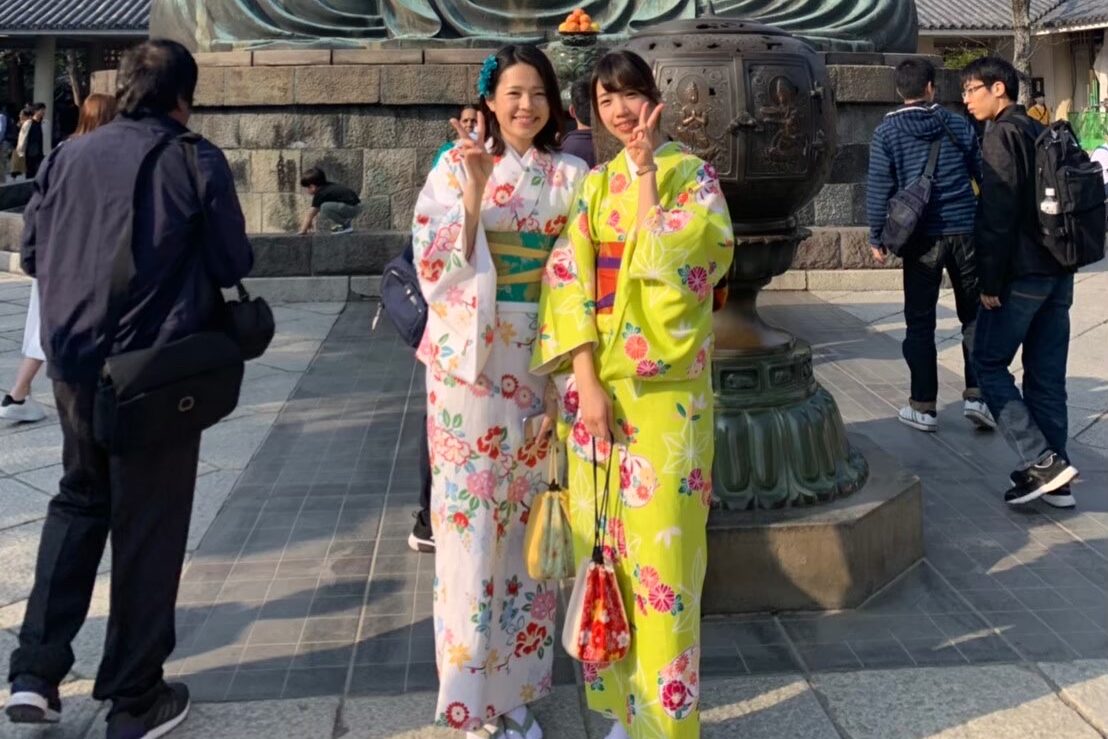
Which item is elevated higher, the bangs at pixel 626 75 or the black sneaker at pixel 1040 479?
the bangs at pixel 626 75

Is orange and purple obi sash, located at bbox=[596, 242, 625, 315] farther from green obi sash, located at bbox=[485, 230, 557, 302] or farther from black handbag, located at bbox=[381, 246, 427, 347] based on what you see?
black handbag, located at bbox=[381, 246, 427, 347]

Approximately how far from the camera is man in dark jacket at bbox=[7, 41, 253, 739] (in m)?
2.62

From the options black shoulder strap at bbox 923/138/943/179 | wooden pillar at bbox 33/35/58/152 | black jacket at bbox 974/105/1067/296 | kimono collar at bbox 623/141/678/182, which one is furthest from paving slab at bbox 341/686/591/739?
wooden pillar at bbox 33/35/58/152

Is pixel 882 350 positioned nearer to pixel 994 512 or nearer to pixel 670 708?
pixel 994 512

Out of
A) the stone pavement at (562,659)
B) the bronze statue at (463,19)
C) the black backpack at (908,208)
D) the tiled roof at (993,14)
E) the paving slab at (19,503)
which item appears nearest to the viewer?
the stone pavement at (562,659)

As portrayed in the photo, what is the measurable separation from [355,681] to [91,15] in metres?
23.3

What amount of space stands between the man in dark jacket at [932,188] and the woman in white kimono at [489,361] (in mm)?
3040

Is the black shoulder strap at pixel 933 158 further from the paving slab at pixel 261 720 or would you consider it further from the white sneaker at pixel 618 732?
the paving slab at pixel 261 720

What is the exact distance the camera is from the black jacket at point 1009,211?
4273mm

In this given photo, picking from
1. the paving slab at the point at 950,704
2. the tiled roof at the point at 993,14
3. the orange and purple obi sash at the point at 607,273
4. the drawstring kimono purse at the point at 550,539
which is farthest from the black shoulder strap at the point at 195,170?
the tiled roof at the point at 993,14

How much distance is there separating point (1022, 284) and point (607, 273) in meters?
2.46

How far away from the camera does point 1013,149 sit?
4281 mm

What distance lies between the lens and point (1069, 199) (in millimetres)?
4211

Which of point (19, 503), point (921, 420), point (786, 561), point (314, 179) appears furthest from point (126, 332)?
point (314, 179)
